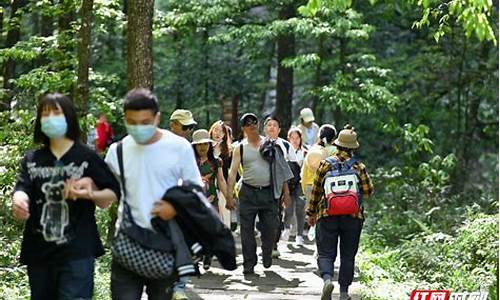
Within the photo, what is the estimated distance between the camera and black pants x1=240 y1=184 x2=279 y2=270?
12.2 meters

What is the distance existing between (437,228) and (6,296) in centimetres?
955

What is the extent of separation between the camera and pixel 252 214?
480 inches

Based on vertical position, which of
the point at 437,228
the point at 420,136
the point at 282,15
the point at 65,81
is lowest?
the point at 437,228

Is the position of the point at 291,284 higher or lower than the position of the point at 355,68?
lower

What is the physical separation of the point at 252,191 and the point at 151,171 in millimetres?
6162

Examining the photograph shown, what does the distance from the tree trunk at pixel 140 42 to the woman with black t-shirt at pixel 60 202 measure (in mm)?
4893

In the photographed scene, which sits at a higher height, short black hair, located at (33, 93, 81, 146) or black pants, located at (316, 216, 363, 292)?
short black hair, located at (33, 93, 81, 146)

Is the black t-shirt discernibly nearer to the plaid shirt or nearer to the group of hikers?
the group of hikers

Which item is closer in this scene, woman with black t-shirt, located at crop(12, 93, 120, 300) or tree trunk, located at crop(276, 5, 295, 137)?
woman with black t-shirt, located at crop(12, 93, 120, 300)

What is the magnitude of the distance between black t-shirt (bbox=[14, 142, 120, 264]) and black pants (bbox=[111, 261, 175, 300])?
0.74 ft

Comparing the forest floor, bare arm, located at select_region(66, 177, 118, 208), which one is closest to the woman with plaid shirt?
the forest floor

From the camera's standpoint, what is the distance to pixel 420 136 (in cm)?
2011

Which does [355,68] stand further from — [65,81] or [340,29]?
[65,81]

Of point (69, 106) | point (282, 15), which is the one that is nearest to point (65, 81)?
point (69, 106)
